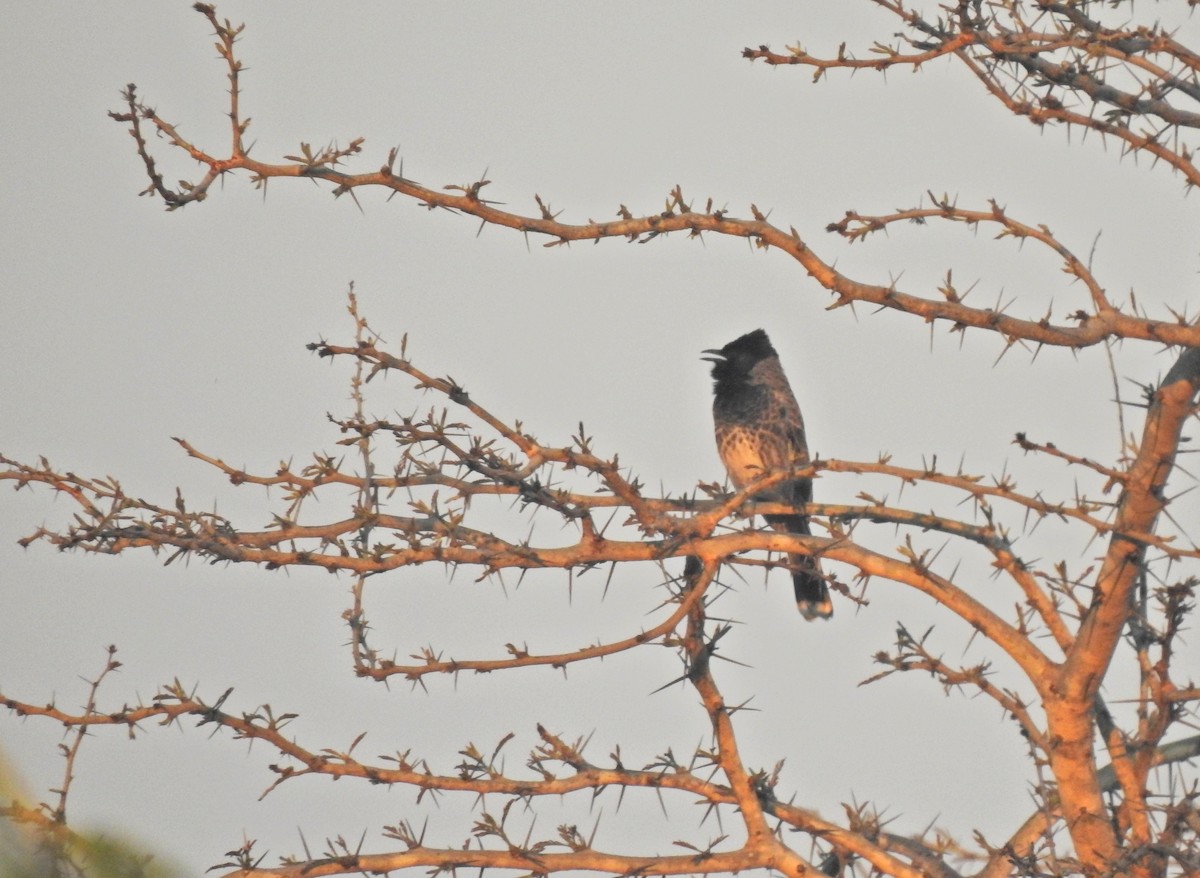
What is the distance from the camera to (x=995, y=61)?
15.7 ft

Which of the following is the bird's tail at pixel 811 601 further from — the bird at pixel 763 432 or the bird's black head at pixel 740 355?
the bird's black head at pixel 740 355

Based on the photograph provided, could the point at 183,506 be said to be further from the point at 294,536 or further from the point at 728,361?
the point at 728,361

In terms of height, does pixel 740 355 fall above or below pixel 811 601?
above

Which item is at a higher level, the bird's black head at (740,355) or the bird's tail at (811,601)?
the bird's black head at (740,355)

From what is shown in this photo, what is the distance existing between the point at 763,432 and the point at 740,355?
2.61ft

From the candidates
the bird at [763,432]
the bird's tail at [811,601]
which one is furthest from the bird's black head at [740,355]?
the bird's tail at [811,601]

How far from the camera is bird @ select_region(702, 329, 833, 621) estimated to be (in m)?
9.80

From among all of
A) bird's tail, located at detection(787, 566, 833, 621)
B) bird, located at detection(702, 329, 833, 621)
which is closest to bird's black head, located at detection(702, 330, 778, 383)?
bird, located at detection(702, 329, 833, 621)

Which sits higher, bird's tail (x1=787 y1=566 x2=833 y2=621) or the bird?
the bird

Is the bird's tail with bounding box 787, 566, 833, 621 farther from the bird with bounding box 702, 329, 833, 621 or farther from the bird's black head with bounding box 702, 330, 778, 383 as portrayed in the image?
the bird's black head with bounding box 702, 330, 778, 383

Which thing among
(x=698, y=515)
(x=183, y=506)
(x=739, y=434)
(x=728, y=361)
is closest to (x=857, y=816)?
(x=698, y=515)

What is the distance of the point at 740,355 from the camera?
10.4m

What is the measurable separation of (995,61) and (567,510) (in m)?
1.89

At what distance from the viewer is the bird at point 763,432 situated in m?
9.80
